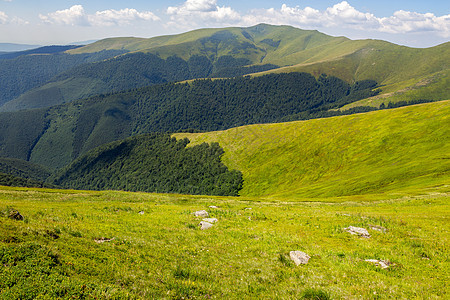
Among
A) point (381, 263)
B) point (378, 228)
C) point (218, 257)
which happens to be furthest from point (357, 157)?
point (218, 257)

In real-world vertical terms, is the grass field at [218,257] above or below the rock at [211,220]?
above

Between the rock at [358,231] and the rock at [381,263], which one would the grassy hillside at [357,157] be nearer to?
the rock at [358,231]

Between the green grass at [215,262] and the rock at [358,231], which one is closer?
the green grass at [215,262]

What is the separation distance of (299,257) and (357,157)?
13400 centimetres

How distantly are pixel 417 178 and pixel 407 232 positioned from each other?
2572 inches

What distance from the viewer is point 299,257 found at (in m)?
18.1

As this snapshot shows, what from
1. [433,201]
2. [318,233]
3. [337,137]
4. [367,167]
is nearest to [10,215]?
[318,233]

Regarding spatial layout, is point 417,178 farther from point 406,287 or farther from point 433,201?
point 406,287

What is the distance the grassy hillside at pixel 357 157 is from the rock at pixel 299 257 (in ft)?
213

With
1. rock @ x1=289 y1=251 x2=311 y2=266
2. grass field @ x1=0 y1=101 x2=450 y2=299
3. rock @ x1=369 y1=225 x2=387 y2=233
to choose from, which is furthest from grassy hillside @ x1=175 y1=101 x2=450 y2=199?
rock @ x1=289 y1=251 x2=311 y2=266

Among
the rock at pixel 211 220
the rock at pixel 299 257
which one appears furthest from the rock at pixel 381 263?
the rock at pixel 211 220

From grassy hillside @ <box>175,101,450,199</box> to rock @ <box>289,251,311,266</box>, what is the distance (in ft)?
213

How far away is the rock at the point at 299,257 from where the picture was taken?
17.6 meters

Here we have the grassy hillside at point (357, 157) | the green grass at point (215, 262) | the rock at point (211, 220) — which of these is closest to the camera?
the green grass at point (215, 262)
